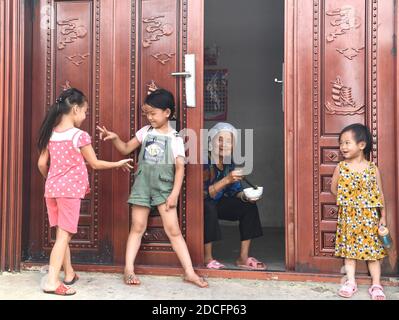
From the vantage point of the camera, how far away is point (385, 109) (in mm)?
2879

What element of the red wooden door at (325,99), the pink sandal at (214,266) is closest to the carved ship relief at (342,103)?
the red wooden door at (325,99)

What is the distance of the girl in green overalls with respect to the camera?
293cm

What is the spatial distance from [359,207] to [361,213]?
0.13 ft

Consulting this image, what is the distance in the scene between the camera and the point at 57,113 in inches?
107

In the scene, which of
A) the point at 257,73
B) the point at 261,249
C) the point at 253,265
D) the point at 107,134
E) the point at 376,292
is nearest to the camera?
the point at 376,292

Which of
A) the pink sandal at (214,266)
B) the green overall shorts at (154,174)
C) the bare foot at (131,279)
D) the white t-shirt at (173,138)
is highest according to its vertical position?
the white t-shirt at (173,138)

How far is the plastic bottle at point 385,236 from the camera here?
106 inches

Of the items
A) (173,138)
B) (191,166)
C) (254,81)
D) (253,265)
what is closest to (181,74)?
(173,138)

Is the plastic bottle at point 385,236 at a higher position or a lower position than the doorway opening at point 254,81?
lower

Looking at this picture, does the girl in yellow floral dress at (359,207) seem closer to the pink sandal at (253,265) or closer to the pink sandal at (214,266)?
the pink sandal at (253,265)

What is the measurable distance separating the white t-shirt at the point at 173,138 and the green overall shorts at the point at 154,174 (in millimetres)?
24

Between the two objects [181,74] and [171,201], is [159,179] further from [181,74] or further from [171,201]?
[181,74]

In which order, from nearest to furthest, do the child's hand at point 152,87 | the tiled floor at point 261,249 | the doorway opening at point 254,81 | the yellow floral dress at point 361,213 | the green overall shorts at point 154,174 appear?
the yellow floral dress at point 361,213
the green overall shorts at point 154,174
the child's hand at point 152,87
the tiled floor at point 261,249
the doorway opening at point 254,81

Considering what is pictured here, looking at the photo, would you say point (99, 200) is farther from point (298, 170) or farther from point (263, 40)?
point (263, 40)
